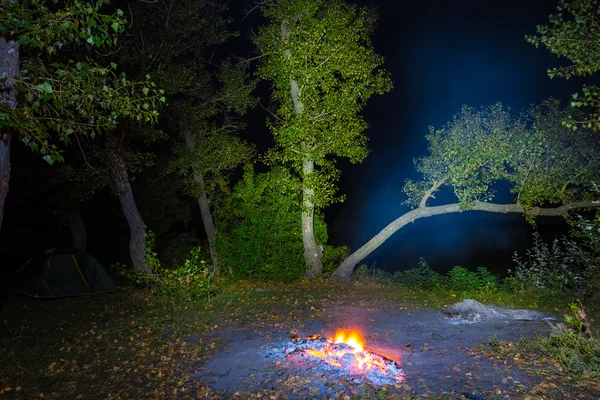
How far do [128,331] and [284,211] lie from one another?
755 cm

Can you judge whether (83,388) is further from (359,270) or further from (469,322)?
(359,270)

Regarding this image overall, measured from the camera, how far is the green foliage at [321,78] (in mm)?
13516

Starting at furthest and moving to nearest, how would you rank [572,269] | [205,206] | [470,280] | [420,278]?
[205,206] < [420,278] < [470,280] < [572,269]

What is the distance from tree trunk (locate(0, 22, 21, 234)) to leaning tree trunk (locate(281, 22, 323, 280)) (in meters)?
9.07

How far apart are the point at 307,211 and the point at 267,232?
1.94 m

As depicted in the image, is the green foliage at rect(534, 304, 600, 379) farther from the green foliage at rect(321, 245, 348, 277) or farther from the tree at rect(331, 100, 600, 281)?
the green foliage at rect(321, 245, 348, 277)

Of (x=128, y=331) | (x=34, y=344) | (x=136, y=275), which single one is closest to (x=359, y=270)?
(x=136, y=275)

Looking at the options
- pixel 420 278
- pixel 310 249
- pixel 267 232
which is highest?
pixel 267 232

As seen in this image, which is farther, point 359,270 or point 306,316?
point 359,270

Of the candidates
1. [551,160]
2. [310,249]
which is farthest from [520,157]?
[310,249]

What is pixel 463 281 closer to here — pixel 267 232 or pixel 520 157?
pixel 520 157

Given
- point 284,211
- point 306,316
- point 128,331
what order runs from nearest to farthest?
point 128,331, point 306,316, point 284,211

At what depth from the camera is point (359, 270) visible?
15469 millimetres

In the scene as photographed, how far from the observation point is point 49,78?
219 inches
